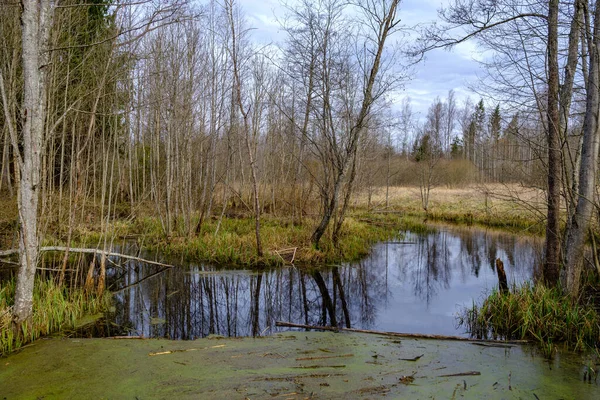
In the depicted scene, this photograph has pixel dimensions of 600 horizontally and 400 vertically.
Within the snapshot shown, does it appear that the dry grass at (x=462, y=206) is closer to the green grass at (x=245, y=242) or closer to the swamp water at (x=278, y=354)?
the green grass at (x=245, y=242)

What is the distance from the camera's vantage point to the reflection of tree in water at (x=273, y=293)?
639cm

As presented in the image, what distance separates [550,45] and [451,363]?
505 cm

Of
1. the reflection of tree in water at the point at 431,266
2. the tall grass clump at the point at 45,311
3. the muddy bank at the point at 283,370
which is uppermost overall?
the tall grass clump at the point at 45,311

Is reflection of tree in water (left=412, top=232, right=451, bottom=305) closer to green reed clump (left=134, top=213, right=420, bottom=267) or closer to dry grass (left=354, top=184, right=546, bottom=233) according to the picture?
green reed clump (left=134, top=213, right=420, bottom=267)

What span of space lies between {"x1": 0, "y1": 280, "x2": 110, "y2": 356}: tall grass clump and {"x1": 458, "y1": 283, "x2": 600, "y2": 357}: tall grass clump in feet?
19.3

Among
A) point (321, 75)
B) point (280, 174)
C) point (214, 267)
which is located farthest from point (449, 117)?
point (214, 267)

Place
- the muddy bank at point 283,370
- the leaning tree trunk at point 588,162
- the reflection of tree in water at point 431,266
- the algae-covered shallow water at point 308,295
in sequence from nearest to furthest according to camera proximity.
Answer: the muddy bank at point 283,370
the leaning tree trunk at point 588,162
the algae-covered shallow water at point 308,295
the reflection of tree in water at point 431,266

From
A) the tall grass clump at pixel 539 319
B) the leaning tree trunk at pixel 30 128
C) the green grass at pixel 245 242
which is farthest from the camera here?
the green grass at pixel 245 242

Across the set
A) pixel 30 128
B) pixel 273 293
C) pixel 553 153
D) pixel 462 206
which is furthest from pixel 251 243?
pixel 462 206

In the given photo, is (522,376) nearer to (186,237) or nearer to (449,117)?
(186,237)

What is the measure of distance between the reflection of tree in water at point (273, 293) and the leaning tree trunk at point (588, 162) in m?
3.07

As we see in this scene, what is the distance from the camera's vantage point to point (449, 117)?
4388 cm

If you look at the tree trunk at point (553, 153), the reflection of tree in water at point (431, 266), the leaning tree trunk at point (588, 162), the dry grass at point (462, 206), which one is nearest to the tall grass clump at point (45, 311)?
the reflection of tree in water at point (431, 266)

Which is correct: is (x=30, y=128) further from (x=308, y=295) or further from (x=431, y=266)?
(x=431, y=266)
